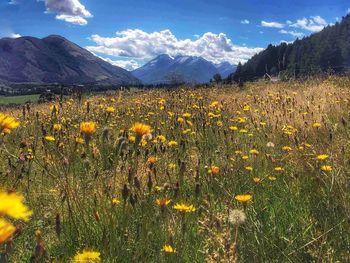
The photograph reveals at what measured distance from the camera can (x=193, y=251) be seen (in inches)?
107

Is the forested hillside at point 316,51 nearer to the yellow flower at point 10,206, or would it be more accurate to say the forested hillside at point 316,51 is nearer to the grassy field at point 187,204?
the grassy field at point 187,204

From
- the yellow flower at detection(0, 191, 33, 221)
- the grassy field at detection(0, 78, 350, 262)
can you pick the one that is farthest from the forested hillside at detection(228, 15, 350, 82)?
the yellow flower at detection(0, 191, 33, 221)

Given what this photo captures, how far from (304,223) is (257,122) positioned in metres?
3.26

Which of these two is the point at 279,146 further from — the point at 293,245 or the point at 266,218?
the point at 293,245

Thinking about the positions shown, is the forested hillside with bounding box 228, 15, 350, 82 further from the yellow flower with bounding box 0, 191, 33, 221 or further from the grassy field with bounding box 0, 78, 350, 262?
the yellow flower with bounding box 0, 191, 33, 221

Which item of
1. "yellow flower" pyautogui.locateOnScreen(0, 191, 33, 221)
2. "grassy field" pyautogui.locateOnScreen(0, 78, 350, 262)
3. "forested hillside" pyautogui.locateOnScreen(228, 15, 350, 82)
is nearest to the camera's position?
"yellow flower" pyautogui.locateOnScreen(0, 191, 33, 221)

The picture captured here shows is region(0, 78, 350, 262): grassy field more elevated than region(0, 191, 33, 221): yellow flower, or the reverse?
region(0, 191, 33, 221): yellow flower

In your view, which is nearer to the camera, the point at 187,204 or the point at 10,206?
the point at 10,206

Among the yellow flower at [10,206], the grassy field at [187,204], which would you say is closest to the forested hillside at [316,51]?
the grassy field at [187,204]

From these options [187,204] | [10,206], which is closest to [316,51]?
[187,204]

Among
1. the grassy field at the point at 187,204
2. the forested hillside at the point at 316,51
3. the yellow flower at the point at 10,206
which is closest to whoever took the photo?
the yellow flower at the point at 10,206

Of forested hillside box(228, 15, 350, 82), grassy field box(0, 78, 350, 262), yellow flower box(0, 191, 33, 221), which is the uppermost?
forested hillside box(228, 15, 350, 82)

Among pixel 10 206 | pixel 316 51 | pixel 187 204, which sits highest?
pixel 316 51

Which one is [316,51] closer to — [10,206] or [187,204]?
[187,204]
